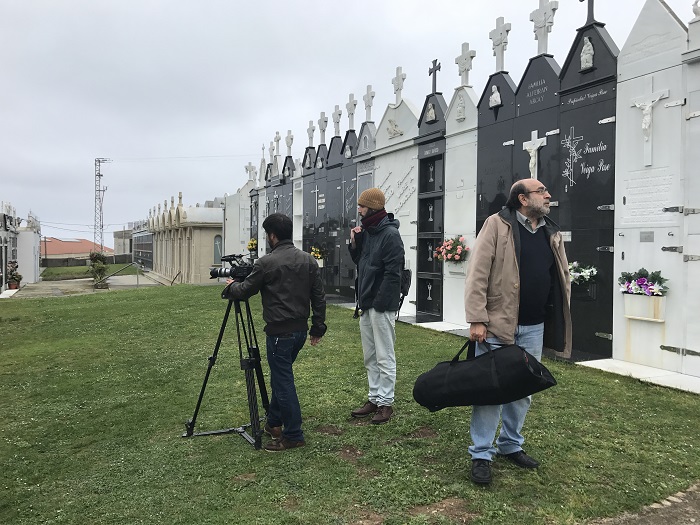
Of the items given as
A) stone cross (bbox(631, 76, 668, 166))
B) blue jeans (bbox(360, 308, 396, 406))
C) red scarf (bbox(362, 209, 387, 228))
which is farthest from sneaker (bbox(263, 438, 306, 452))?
stone cross (bbox(631, 76, 668, 166))

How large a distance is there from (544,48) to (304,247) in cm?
1140

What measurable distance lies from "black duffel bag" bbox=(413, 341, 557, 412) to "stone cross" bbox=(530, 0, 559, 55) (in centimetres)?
701

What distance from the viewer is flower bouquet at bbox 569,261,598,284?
25.2 feet

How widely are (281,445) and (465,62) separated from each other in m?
8.98

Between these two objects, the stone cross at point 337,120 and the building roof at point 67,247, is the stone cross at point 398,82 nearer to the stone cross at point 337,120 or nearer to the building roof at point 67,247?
the stone cross at point 337,120

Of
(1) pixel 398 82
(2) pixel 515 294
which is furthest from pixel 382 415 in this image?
(1) pixel 398 82

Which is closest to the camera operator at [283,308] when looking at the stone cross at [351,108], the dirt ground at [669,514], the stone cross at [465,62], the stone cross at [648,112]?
the dirt ground at [669,514]

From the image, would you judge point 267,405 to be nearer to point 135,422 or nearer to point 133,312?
point 135,422

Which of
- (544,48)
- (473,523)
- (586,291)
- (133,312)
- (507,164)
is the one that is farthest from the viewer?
(133,312)

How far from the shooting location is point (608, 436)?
4.43m

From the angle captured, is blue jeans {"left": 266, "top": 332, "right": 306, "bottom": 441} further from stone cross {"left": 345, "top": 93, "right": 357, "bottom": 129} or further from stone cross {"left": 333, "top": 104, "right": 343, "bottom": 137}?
stone cross {"left": 333, "top": 104, "right": 343, "bottom": 137}

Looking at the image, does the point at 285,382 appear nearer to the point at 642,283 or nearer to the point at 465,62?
the point at 642,283

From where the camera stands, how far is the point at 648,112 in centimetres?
698

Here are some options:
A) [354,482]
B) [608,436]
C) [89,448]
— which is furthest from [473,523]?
[89,448]
